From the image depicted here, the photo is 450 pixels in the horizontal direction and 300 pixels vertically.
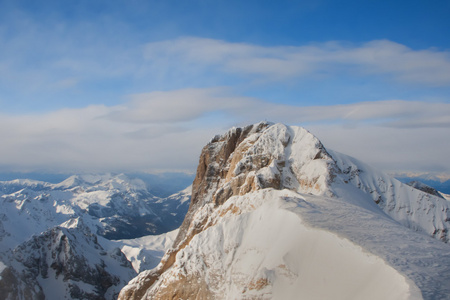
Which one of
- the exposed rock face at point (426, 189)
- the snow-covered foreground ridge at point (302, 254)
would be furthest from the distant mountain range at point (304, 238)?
the exposed rock face at point (426, 189)

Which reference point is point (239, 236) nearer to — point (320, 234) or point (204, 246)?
point (204, 246)

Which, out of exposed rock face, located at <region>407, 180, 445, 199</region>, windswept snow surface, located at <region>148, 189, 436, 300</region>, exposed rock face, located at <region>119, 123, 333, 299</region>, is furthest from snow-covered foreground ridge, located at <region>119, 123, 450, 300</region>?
exposed rock face, located at <region>407, 180, 445, 199</region>

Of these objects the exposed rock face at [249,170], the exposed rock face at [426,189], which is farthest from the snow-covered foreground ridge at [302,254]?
the exposed rock face at [426,189]

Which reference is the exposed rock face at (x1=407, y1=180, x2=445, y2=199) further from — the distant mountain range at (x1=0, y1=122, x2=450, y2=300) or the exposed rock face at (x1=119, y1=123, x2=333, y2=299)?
the exposed rock face at (x1=119, y1=123, x2=333, y2=299)

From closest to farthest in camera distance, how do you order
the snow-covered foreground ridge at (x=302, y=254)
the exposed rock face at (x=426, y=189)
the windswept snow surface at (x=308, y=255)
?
the windswept snow surface at (x=308, y=255) < the snow-covered foreground ridge at (x=302, y=254) < the exposed rock face at (x=426, y=189)

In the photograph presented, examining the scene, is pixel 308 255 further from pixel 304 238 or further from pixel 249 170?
pixel 249 170

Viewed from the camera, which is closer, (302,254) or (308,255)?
(308,255)

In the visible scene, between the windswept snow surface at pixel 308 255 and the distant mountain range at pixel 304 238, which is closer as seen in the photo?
the windswept snow surface at pixel 308 255

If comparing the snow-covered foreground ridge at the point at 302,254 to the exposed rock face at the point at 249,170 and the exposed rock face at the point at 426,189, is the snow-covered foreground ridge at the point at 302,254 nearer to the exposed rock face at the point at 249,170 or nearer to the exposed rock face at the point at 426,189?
the exposed rock face at the point at 249,170

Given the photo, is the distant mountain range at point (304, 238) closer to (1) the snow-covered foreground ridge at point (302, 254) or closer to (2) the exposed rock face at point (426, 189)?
(1) the snow-covered foreground ridge at point (302, 254)

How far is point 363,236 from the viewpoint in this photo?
24922 mm

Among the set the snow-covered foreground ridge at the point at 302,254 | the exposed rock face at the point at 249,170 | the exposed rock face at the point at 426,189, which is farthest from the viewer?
the exposed rock face at the point at 426,189

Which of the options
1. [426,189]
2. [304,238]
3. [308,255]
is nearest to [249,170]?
[304,238]

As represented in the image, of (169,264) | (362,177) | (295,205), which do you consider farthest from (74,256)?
(295,205)
